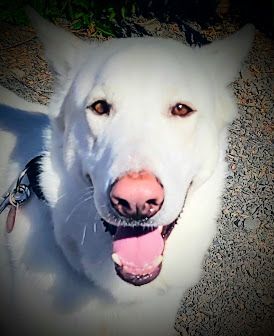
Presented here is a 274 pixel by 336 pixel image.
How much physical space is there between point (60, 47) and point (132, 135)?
43 cm

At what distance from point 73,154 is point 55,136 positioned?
0.13m

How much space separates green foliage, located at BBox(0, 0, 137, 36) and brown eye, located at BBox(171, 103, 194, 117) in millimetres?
1418

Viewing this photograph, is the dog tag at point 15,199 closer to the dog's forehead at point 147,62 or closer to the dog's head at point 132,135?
the dog's head at point 132,135

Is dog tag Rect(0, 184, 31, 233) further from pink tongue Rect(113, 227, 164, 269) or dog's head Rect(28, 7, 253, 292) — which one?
pink tongue Rect(113, 227, 164, 269)

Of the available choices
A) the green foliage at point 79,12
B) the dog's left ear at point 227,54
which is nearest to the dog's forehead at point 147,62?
the dog's left ear at point 227,54

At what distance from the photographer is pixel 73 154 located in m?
1.34

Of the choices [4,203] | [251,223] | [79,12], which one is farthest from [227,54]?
[79,12]

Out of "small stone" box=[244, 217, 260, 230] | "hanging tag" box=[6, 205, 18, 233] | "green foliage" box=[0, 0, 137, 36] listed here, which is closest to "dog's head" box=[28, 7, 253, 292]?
"hanging tag" box=[6, 205, 18, 233]

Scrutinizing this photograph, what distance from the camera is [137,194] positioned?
3.51 feet

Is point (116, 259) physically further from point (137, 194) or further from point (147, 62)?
point (147, 62)

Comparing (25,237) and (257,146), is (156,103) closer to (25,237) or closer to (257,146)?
(25,237)

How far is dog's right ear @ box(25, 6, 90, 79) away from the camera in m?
1.43

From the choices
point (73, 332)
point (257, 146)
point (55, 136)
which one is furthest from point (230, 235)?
point (55, 136)

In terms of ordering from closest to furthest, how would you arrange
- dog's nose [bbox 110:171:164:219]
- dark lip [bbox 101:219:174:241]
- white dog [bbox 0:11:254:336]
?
dog's nose [bbox 110:171:164:219] → white dog [bbox 0:11:254:336] → dark lip [bbox 101:219:174:241]
